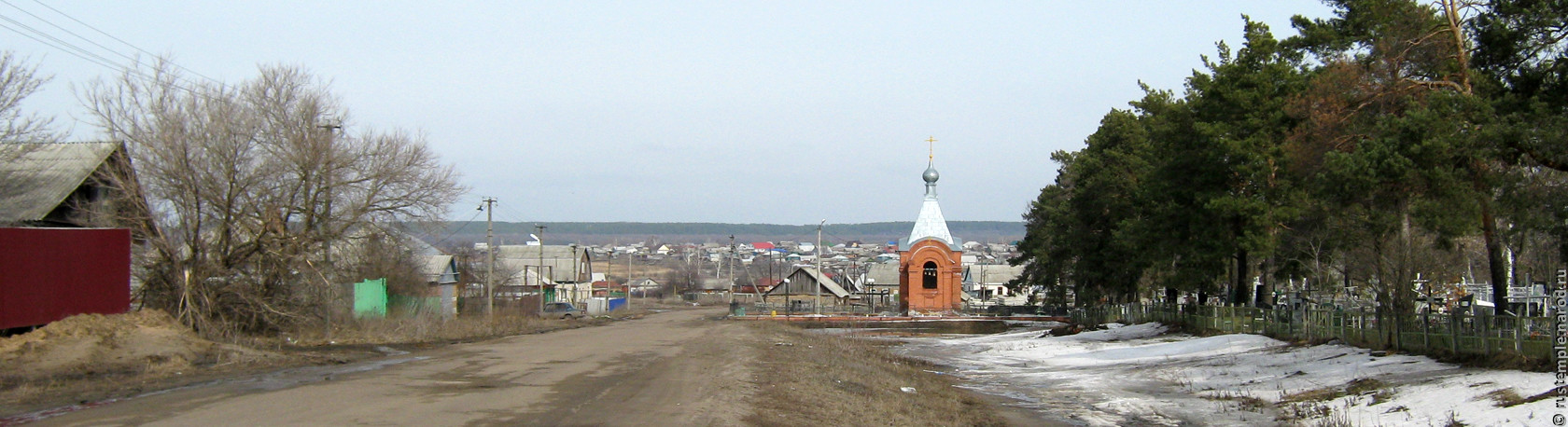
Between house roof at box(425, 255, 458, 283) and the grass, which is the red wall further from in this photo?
house roof at box(425, 255, 458, 283)

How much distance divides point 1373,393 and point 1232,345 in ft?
37.4

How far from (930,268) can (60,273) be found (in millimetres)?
57262

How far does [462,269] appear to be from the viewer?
6212 centimetres

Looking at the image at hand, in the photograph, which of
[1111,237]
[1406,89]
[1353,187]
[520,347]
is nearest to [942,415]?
[1353,187]

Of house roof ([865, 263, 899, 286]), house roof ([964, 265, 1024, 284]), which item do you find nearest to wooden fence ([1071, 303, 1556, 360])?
house roof ([865, 263, 899, 286])

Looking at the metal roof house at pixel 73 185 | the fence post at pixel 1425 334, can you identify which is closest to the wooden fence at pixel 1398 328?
the fence post at pixel 1425 334

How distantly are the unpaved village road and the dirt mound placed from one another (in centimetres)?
244

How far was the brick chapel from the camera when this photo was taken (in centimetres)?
7306

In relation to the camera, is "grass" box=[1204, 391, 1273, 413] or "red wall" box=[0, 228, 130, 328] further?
"red wall" box=[0, 228, 130, 328]

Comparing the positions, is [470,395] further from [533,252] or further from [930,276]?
[533,252]

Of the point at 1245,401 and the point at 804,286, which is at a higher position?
the point at 1245,401

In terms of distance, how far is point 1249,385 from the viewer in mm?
20125

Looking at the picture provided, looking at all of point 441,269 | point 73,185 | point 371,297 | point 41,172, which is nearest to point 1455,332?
point 73,185

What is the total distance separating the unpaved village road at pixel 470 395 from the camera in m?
12.3
